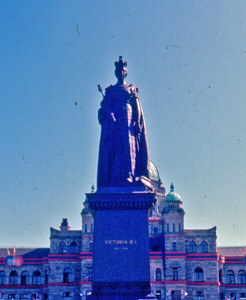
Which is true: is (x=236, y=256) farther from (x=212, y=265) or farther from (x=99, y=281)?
(x=99, y=281)

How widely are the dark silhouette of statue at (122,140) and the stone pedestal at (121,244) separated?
760mm

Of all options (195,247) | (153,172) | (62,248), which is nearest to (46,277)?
(62,248)

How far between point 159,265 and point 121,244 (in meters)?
53.1

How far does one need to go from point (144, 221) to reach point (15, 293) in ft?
204

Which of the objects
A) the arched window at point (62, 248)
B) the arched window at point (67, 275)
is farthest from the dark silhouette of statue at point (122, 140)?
the arched window at point (62, 248)

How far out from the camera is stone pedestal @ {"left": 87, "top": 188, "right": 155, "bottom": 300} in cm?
1994

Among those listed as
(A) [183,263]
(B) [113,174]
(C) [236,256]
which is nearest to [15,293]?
(A) [183,263]

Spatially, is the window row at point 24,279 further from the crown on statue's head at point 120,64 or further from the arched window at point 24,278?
the crown on statue's head at point 120,64

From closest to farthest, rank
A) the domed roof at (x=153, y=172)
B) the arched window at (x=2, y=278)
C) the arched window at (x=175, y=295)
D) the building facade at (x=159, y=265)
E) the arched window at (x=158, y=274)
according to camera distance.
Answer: the arched window at (x=175, y=295)
the building facade at (x=159, y=265)
the arched window at (x=158, y=274)
the arched window at (x=2, y=278)
the domed roof at (x=153, y=172)

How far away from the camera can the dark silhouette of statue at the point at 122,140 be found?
71.8 ft

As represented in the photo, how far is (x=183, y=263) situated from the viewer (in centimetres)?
7106

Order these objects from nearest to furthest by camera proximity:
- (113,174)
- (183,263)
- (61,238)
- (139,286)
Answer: (139,286) < (113,174) < (183,263) < (61,238)

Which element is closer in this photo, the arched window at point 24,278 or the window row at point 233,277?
the window row at point 233,277

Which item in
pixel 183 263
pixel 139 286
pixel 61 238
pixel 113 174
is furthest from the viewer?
pixel 61 238
